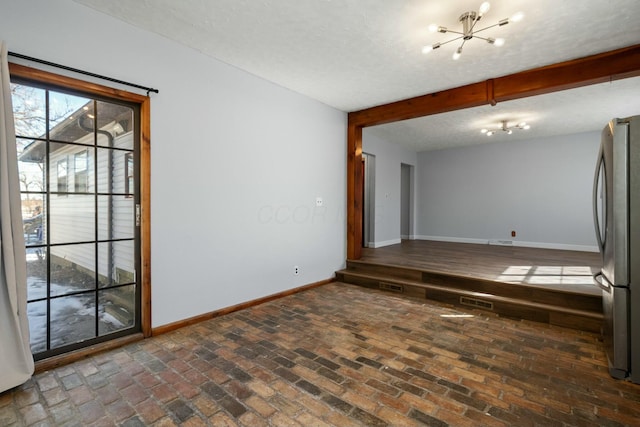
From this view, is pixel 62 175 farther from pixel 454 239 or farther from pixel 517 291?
pixel 454 239

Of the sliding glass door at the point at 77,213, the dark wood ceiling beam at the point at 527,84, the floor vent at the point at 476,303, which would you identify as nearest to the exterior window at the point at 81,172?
the sliding glass door at the point at 77,213

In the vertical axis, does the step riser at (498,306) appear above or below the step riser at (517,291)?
below

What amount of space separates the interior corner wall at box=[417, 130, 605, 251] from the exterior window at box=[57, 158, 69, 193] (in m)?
7.85

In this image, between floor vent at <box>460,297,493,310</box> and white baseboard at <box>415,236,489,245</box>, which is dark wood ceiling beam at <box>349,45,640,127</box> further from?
white baseboard at <box>415,236,489,245</box>

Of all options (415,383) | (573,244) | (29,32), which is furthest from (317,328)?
(573,244)

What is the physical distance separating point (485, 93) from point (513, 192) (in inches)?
171

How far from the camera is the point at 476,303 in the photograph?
3674 mm

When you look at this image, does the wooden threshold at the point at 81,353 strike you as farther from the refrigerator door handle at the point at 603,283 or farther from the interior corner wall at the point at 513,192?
the interior corner wall at the point at 513,192

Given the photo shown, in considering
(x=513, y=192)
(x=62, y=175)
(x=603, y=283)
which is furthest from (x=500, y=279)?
(x=62, y=175)

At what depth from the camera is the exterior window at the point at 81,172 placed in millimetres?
2492

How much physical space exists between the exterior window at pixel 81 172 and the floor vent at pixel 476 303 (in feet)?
13.8

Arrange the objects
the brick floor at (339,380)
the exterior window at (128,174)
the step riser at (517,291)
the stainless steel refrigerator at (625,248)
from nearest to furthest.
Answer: the brick floor at (339,380), the stainless steel refrigerator at (625,248), the exterior window at (128,174), the step riser at (517,291)

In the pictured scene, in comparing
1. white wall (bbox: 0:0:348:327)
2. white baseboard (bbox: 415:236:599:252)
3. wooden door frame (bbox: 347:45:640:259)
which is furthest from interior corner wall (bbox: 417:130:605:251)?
white wall (bbox: 0:0:348:327)

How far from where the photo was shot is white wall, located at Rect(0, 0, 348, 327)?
245 centimetres
